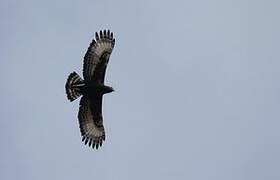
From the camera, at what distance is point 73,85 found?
40.1m

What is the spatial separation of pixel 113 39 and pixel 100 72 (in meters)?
1.85

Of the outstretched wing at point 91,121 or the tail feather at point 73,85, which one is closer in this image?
the tail feather at point 73,85

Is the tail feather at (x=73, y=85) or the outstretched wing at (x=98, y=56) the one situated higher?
the outstretched wing at (x=98, y=56)

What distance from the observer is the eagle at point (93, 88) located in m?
40.1

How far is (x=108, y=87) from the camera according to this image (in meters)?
41.3

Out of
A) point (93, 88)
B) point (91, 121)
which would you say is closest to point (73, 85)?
point (93, 88)

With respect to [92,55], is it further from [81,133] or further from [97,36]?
[81,133]

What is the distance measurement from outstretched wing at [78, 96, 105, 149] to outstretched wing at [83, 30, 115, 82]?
1.39 meters

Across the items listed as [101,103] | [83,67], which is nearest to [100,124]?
[101,103]

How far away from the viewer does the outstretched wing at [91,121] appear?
41469 millimetres

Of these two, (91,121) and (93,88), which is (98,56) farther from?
(91,121)

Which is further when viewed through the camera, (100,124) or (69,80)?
(100,124)

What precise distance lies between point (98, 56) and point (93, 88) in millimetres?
1549

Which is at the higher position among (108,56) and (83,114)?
(108,56)
